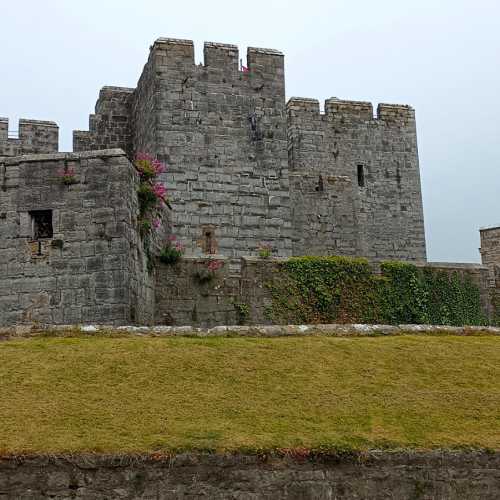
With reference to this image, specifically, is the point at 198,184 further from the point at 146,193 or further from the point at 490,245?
the point at 490,245

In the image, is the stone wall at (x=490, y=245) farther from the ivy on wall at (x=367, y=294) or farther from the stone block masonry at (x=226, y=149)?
the ivy on wall at (x=367, y=294)

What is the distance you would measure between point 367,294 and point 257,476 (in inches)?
428

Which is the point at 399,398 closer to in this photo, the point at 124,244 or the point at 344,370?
the point at 344,370

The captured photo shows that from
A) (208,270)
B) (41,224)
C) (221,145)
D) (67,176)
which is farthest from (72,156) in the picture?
(221,145)

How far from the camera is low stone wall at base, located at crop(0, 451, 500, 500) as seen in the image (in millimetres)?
8156

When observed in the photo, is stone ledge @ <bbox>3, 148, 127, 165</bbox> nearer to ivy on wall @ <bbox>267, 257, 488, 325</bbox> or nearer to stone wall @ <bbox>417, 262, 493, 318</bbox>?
ivy on wall @ <bbox>267, 257, 488, 325</bbox>

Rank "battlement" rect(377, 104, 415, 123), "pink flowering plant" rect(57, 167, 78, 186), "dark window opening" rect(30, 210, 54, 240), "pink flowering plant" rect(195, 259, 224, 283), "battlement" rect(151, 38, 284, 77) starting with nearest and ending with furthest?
1. "pink flowering plant" rect(57, 167, 78, 186)
2. "dark window opening" rect(30, 210, 54, 240)
3. "pink flowering plant" rect(195, 259, 224, 283)
4. "battlement" rect(151, 38, 284, 77)
5. "battlement" rect(377, 104, 415, 123)

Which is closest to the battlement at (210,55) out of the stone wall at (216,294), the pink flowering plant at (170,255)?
the pink flowering plant at (170,255)

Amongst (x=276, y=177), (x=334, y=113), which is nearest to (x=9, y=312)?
(x=276, y=177)

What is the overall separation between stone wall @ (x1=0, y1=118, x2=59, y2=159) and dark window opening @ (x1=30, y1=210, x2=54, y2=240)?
33.5 ft

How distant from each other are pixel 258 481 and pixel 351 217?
56.3 feet

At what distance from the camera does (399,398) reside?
33.1 ft

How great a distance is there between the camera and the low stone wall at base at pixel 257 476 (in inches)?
321

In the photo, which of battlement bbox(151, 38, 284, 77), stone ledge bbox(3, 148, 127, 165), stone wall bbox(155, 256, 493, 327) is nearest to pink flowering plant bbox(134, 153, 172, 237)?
stone ledge bbox(3, 148, 127, 165)
